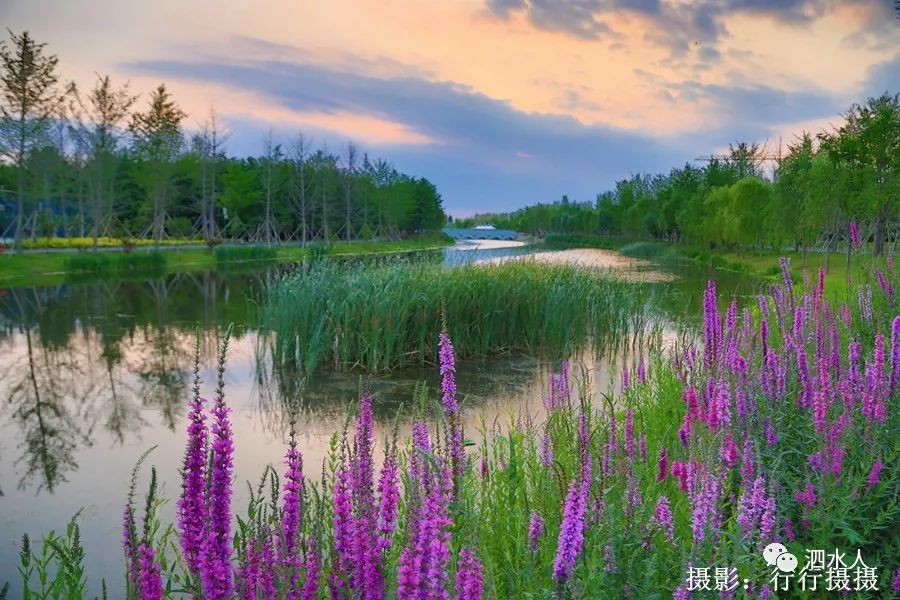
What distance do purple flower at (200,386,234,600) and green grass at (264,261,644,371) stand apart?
1140cm

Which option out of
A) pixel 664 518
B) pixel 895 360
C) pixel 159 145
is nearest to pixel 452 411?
pixel 664 518

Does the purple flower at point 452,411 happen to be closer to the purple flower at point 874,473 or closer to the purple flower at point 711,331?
the purple flower at point 874,473

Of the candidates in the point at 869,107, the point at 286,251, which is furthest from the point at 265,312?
the point at 286,251

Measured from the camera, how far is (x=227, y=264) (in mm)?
50312

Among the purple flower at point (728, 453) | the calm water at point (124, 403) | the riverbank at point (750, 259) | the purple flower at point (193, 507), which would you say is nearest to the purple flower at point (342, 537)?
the purple flower at point (193, 507)

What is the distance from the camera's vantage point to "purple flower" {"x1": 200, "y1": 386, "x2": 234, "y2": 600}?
249 cm

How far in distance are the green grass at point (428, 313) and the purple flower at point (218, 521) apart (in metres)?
11.4

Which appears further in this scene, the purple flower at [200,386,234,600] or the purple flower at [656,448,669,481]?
the purple flower at [656,448,669,481]

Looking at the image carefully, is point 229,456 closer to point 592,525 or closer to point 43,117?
point 592,525

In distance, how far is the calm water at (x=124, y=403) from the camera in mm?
8461

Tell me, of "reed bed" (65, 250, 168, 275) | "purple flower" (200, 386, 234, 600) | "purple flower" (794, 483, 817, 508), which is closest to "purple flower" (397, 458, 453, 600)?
"purple flower" (200, 386, 234, 600)

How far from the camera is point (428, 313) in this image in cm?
1581

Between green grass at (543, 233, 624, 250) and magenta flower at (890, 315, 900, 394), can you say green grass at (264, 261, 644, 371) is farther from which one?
green grass at (543, 233, 624, 250)

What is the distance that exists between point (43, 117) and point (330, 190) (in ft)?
108
